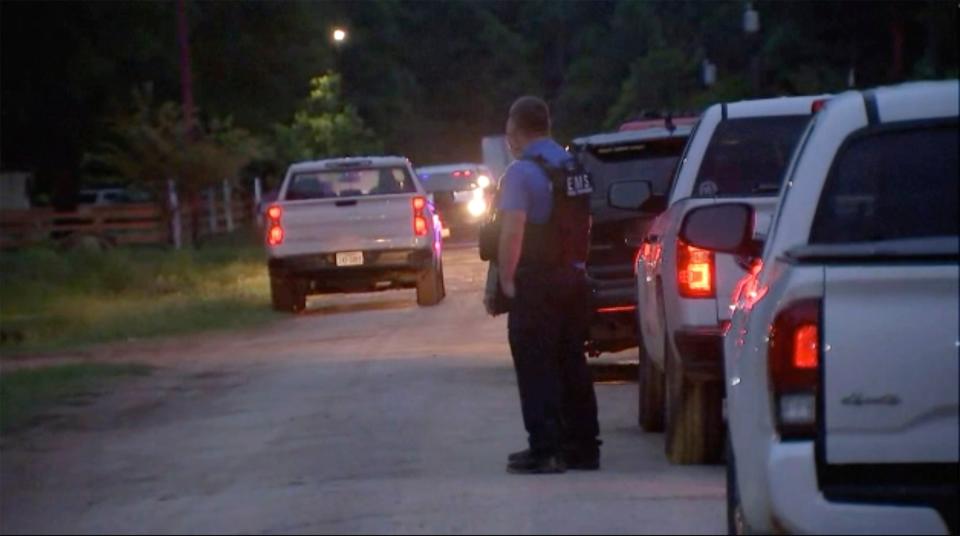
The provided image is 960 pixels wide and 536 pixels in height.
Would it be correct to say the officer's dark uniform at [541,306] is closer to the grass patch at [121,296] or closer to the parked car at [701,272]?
the parked car at [701,272]

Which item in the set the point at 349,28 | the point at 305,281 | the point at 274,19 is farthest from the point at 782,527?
the point at 349,28

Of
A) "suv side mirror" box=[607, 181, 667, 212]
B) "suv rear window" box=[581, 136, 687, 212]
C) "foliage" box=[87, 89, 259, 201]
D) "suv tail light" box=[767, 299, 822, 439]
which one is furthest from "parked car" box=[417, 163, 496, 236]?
"suv tail light" box=[767, 299, 822, 439]

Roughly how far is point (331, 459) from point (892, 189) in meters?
4.96

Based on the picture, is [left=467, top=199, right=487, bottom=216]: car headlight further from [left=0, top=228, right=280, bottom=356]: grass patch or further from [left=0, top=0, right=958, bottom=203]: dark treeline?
[left=0, top=228, right=280, bottom=356]: grass patch

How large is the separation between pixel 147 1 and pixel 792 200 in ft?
112

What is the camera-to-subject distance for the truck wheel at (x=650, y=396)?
37.0 feet

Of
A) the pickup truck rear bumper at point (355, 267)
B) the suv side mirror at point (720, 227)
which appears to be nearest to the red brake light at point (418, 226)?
the pickup truck rear bumper at point (355, 267)

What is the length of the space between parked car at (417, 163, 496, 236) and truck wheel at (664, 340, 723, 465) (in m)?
28.0

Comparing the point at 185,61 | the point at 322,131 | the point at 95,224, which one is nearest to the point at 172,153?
the point at 185,61

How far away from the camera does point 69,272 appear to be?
28.8 meters

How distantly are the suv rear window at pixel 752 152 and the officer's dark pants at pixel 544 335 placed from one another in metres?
1.35

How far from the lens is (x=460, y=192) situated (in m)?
38.4

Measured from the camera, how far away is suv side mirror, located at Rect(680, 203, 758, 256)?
24.5 feet

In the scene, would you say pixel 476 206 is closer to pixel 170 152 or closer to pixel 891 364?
pixel 170 152
